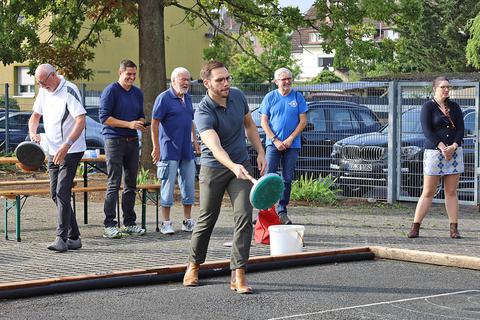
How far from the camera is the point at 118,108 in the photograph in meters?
12.9

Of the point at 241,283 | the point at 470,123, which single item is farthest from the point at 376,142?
the point at 241,283

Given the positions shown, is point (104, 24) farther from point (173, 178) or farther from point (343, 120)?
point (173, 178)

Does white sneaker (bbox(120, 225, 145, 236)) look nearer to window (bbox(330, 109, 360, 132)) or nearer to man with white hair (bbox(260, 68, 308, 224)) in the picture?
man with white hair (bbox(260, 68, 308, 224))

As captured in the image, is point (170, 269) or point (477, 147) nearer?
point (170, 269)

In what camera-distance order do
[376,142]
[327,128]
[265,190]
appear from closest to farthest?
[265,190], [376,142], [327,128]

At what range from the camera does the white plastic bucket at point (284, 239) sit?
11.2 metres

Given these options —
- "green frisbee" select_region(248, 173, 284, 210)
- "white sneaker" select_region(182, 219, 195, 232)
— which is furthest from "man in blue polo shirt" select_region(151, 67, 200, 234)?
"green frisbee" select_region(248, 173, 284, 210)

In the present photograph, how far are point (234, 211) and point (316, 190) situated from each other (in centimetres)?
843

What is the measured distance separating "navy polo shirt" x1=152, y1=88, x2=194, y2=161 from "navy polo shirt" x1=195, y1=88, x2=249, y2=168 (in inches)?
142

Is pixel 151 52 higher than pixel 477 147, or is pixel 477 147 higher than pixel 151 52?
pixel 151 52

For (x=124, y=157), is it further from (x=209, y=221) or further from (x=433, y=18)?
(x=433, y=18)

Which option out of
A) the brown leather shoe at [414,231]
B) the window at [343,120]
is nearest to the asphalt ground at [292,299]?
the brown leather shoe at [414,231]

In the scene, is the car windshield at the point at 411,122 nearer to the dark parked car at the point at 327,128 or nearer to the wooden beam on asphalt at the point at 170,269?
the dark parked car at the point at 327,128

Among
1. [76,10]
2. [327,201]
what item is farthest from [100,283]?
[76,10]
